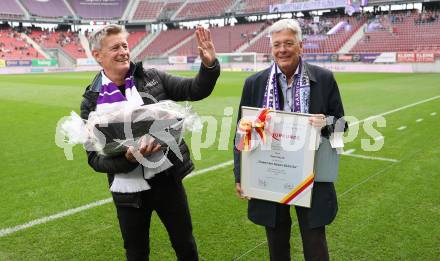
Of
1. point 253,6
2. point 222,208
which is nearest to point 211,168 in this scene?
point 222,208

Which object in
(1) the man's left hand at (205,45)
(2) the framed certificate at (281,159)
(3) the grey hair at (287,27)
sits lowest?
(2) the framed certificate at (281,159)

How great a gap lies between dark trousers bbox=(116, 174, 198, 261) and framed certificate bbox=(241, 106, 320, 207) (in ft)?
1.57

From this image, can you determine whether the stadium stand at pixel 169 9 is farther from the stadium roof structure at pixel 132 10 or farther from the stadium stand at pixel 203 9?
the stadium stand at pixel 203 9

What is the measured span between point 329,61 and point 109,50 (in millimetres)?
36103

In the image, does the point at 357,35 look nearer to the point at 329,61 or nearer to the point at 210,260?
the point at 329,61

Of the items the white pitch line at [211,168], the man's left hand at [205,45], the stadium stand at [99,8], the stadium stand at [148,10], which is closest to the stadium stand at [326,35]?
the stadium stand at [148,10]

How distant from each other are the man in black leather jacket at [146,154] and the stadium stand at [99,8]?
68575mm

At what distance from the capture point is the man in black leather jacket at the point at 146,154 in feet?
8.15

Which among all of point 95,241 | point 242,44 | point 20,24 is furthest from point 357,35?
point 20,24

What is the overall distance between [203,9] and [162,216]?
63.3 metres

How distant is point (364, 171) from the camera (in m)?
6.22

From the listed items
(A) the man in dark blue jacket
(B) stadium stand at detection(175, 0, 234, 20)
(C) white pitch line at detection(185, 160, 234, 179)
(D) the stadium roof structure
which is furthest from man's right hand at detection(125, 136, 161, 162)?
(B) stadium stand at detection(175, 0, 234, 20)

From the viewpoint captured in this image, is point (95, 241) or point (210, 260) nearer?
point (210, 260)

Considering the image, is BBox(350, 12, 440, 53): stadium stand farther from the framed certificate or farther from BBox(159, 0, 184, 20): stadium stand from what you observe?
the framed certificate
